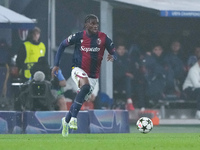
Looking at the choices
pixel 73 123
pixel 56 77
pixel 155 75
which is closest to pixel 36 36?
pixel 56 77

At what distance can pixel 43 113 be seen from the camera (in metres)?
15.0

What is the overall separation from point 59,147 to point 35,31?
34.1 feet

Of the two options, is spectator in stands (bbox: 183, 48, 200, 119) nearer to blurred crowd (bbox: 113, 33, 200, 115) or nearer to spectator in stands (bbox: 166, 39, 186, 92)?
blurred crowd (bbox: 113, 33, 200, 115)

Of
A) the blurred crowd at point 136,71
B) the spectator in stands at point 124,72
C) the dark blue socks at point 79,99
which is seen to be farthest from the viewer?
the spectator in stands at point 124,72

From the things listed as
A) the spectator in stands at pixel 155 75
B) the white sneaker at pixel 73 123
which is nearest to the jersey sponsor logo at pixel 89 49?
the white sneaker at pixel 73 123

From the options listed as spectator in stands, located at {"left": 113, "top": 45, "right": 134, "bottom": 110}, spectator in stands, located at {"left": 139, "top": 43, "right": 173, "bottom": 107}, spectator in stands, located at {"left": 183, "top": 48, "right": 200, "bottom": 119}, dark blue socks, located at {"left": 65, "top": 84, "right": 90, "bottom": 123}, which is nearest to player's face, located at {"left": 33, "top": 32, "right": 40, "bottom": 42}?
spectator in stands, located at {"left": 113, "top": 45, "right": 134, "bottom": 110}

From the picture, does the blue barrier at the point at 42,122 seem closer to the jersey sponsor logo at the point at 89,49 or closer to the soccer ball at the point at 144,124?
the soccer ball at the point at 144,124

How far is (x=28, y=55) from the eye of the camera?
64.2 ft

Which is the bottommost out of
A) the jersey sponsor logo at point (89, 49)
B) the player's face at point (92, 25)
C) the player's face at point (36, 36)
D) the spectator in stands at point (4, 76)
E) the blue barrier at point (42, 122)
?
the blue barrier at point (42, 122)

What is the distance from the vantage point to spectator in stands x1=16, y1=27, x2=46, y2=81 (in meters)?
19.5

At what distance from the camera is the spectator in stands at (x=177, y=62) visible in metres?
22.8

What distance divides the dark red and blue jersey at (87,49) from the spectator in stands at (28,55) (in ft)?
21.9

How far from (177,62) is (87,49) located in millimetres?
10366

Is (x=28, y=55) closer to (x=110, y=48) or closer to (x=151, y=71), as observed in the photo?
(x=151, y=71)
